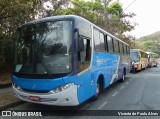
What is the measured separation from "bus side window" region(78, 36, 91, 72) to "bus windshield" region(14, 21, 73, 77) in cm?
46

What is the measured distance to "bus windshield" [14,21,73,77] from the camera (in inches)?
280

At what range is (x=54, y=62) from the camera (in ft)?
23.4

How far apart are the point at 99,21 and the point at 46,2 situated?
12988mm

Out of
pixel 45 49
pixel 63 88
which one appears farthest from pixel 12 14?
pixel 63 88

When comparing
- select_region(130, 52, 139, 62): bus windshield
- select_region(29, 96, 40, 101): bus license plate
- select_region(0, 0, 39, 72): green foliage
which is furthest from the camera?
select_region(130, 52, 139, 62): bus windshield

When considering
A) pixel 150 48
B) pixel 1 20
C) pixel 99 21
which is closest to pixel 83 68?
pixel 1 20

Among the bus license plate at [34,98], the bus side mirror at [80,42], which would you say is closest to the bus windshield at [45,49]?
the bus side mirror at [80,42]

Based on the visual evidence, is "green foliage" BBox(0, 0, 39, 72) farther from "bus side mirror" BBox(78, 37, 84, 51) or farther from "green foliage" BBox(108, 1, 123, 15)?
"green foliage" BBox(108, 1, 123, 15)

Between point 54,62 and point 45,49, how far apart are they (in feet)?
1.88

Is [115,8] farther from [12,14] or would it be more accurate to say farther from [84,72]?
[84,72]

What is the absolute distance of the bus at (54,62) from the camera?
Result: 23.1 ft

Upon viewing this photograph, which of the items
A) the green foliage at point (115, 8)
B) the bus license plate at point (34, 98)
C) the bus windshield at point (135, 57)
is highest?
the green foliage at point (115, 8)

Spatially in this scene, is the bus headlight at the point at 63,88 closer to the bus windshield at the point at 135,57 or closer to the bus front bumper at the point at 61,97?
the bus front bumper at the point at 61,97

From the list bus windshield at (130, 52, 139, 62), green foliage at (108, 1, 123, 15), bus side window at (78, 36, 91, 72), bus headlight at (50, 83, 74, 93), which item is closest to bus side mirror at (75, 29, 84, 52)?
bus side window at (78, 36, 91, 72)
